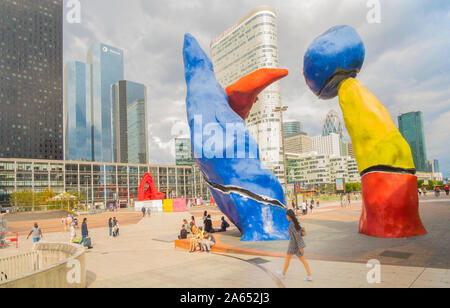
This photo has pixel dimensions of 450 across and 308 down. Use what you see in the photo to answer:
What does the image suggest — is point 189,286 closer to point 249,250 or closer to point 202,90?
point 249,250

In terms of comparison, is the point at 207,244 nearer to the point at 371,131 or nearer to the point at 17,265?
the point at 17,265

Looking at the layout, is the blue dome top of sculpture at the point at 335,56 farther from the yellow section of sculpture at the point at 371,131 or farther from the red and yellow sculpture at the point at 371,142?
the yellow section of sculpture at the point at 371,131

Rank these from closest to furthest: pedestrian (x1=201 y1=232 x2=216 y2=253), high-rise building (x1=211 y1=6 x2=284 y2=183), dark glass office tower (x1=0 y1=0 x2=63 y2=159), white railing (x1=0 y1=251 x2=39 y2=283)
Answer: white railing (x1=0 y1=251 x2=39 y2=283)
pedestrian (x1=201 y1=232 x2=216 y2=253)
dark glass office tower (x1=0 y1=0 x2=63 y2=159)
high-rise building (x1=211 y1=6 x2=284 y2=183)

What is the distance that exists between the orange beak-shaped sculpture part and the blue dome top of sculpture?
1.90m

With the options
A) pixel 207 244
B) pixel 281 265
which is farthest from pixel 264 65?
pixel 281 265

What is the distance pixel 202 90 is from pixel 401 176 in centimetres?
982

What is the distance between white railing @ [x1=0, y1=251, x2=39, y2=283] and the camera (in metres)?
8.83

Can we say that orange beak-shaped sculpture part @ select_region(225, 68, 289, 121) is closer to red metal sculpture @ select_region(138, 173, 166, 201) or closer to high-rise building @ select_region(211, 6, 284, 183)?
red metal sculpture @ select_region(138, 173, 166, 201)

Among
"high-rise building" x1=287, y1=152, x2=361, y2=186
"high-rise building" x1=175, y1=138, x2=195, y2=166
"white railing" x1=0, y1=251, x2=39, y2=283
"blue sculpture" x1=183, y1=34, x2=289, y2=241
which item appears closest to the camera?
"white railing" x1=0, y1=251, x2=39, y2=283

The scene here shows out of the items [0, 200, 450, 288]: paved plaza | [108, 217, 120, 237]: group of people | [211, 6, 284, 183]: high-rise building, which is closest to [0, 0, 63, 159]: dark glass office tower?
[211, 6, 284, 183]: high-rise building

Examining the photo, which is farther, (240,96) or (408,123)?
(408,123)

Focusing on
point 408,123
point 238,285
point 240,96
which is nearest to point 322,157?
point 408,123

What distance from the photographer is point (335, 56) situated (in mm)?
14203
